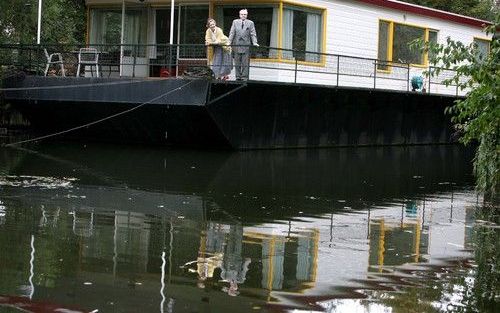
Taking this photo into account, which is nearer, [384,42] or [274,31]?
[274,31]

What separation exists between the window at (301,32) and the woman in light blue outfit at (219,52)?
94.4 inches

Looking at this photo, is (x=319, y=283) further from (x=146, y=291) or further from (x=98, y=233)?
(x=98, y=233)

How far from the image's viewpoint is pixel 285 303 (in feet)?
22.6

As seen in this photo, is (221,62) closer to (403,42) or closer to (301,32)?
(301,32)

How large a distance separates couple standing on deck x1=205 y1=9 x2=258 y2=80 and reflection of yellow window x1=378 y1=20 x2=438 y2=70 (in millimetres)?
6433

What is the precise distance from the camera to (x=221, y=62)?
21.3m

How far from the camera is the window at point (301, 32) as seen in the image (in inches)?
936

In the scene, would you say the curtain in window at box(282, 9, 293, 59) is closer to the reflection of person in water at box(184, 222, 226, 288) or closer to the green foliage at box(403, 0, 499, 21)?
the reflection of person in water at box(184, 222, 226, 288)

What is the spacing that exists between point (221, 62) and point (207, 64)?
617mm

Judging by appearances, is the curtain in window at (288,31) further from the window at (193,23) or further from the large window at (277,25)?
the window at (193,23)

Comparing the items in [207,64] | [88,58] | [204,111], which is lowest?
[204,111]

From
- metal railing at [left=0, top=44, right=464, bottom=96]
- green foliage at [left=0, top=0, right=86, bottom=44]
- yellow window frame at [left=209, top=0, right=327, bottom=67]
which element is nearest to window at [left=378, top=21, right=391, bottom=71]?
metal railing at [left=0, top=44, right=464, bottom=96]

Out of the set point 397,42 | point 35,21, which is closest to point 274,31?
point 397,42

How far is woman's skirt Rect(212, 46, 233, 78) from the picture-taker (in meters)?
21.2
